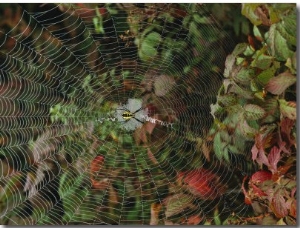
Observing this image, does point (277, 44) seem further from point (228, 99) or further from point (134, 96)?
point (134, 96)

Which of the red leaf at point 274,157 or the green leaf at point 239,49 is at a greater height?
the green leaf at point 239,49

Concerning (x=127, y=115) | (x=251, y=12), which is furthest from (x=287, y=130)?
(x=127, y=115)

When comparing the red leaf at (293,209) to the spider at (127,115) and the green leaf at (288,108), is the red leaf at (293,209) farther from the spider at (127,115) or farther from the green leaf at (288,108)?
the spider at (127,115)

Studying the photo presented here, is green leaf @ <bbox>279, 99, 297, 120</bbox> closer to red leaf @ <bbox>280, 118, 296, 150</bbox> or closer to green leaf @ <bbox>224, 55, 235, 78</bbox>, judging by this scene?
red leaf @ <bbox>280, 118, 296, 150</bbox>

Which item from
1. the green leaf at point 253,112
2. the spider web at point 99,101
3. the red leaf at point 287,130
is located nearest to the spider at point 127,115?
the spider web at point 99,101

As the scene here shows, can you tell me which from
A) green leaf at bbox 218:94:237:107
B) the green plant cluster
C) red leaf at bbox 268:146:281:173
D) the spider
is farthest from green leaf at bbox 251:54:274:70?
the spider

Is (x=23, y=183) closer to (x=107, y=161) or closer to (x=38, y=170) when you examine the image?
(x=38, y=170)

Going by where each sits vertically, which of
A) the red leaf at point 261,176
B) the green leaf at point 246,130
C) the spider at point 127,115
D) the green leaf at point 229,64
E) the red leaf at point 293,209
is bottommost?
the red leaf at point 293,209
